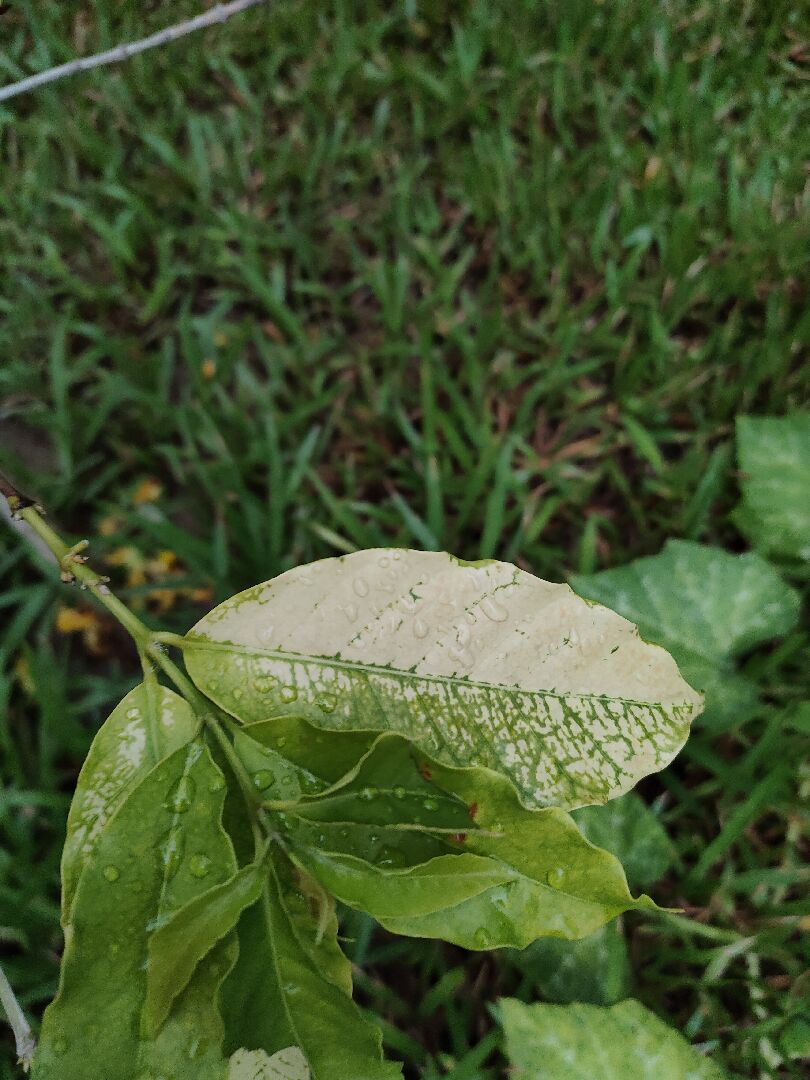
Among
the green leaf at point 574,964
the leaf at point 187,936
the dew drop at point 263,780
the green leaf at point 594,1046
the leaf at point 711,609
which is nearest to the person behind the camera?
the leaf at point 187,936

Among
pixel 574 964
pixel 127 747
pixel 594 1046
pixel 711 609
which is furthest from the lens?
pixel 711 609

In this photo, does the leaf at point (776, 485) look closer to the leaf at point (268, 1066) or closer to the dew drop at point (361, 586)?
the dew drop at point (361, 586)

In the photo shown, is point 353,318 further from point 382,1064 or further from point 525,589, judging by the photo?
point 382,1064

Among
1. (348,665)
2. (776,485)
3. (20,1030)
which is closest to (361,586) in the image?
(348,665)

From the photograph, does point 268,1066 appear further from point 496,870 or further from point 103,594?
point 103,594

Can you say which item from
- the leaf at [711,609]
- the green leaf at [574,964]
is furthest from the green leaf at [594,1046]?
the leaf at [711,609]

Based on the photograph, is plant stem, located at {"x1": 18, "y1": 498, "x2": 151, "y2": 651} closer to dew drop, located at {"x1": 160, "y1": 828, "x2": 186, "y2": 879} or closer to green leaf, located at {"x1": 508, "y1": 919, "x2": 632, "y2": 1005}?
dew drop, located at {"x1": 160, "y1": 828, "x2": 186, "y2": 879}
